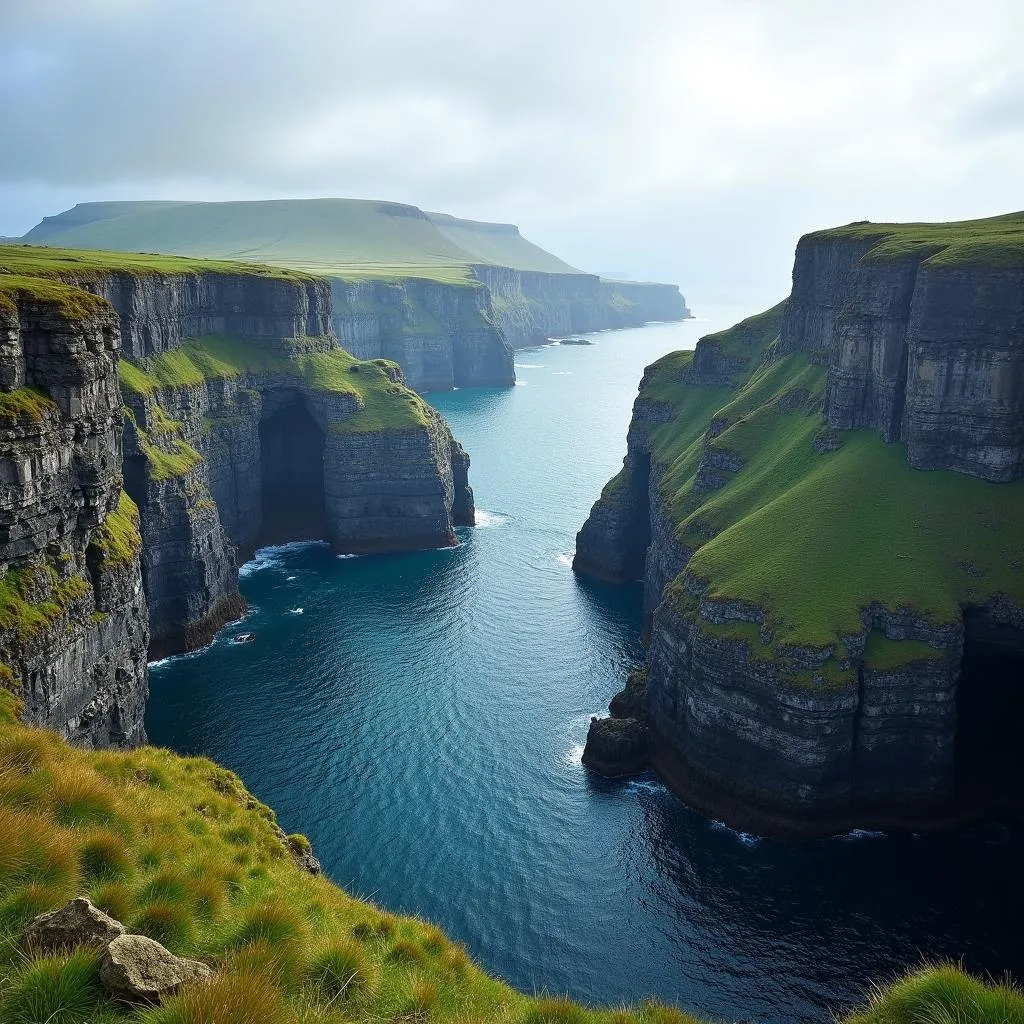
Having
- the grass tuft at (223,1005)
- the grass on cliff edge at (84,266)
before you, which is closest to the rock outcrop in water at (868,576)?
the grass tuft at (223,1005)

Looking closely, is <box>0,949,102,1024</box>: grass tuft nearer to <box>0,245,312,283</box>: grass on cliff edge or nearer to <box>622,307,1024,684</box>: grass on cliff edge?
<box>0,245,312,283</box>: grass on cliff edge

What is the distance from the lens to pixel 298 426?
131 metres

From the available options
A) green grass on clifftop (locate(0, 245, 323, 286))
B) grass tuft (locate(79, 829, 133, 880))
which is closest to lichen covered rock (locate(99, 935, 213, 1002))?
grass tuft (locate(79, 829, 133, 880))

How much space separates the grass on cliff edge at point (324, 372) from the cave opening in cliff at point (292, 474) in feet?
16.8

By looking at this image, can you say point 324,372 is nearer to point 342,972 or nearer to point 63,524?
point 63,524

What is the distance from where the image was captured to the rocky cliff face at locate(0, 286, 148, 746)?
147 ft

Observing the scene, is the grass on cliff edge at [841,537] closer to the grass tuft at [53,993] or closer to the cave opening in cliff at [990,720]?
the cave opening in cliff at [990,720]

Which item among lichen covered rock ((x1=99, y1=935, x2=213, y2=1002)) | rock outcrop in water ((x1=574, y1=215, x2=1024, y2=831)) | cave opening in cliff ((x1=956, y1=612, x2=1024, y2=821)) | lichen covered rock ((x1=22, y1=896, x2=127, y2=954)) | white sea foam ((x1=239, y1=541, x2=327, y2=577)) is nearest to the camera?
lichen covered rock ((x1=99, y1=935, x2=213, y2=1002))

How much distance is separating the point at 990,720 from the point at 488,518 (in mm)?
81444

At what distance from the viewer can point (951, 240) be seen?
8019 centimetres

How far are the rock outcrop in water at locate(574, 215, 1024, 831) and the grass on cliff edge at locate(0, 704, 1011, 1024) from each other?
41.1 meters

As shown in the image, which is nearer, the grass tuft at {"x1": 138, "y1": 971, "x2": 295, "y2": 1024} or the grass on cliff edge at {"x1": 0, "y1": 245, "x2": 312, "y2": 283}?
the grass tuft at {"x1": 138, "y1": 971, "x2": 295, "y2": 1024}

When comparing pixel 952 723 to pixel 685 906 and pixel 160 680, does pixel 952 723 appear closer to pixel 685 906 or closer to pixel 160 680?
pixel 685 906

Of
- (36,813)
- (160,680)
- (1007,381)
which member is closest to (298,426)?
(160,680)
